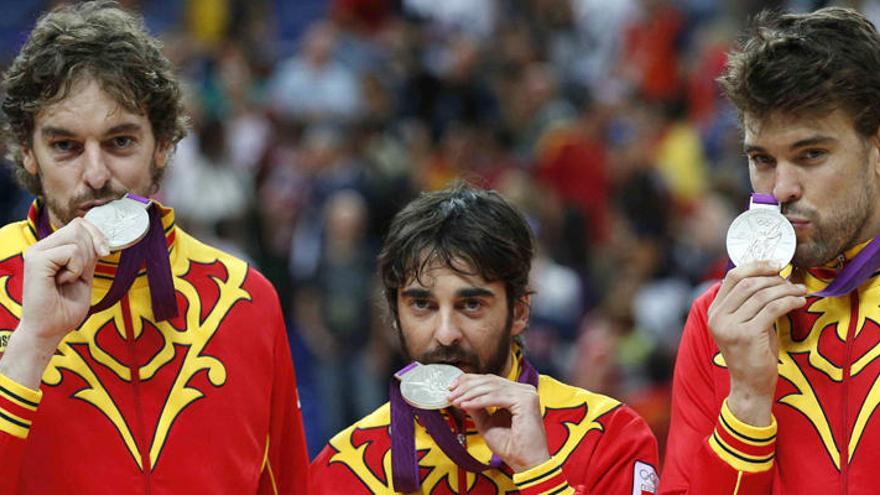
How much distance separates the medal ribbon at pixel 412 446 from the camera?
4297 mm

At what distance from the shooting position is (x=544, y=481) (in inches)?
160

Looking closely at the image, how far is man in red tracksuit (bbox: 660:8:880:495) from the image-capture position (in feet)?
12.6

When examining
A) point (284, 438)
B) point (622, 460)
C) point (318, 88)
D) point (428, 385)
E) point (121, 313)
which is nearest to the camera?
point (428, 385)

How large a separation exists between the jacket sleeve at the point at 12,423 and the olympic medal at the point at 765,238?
73.5 inches

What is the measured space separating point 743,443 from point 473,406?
729 millimetres

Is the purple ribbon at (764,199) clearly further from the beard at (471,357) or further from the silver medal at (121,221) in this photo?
the silver medal at (121,221)

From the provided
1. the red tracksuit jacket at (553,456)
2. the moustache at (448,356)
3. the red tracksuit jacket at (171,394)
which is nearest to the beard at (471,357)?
the moustache at (448,356)

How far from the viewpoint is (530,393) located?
4.18 m

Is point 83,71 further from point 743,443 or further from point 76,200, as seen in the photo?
point 743,443

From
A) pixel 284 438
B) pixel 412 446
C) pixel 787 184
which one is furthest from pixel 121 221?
pixel 787 184

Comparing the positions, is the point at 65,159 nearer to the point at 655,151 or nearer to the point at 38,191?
the point at 38,191

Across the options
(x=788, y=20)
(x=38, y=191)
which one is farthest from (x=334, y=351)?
(x=788, y=20)

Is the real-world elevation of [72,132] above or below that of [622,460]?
above

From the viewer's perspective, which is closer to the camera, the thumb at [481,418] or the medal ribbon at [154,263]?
the thumb at [481,418]
